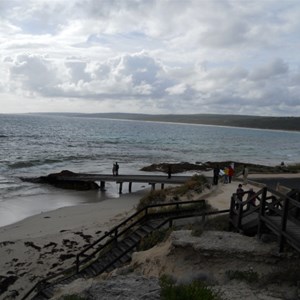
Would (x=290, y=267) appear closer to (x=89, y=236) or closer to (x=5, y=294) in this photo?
(x=5, y=294)

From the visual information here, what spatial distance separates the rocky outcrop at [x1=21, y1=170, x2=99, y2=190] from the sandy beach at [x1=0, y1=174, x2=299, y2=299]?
775 centimetres

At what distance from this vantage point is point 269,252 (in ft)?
27.7

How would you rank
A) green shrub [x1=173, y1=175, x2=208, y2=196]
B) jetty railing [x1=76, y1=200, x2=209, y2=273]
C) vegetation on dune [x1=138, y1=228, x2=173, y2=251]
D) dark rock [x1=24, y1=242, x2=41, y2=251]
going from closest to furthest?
vegetation on dune [x1=138, y1=228, x2=173, y2=251], jetty railing [x1=76, y1=200, x2=209, y2=273], dark rock [x1=24, y1=242, x2=41, y2=251], green shrub [x1=173, y1=175, x2=208, y2=196]

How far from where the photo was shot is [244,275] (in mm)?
7789

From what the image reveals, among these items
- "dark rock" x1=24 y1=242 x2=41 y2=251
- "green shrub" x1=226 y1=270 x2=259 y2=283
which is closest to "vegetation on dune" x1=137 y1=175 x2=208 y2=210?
"dark rock" x1=24 y1=242 x2=41 y2=251

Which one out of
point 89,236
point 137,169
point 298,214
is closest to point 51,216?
point 89,236

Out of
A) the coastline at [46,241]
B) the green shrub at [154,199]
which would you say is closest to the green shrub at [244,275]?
the coastline at [46,241]

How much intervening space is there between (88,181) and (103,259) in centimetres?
1974

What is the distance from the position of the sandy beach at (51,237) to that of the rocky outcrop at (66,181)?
7.75 meters

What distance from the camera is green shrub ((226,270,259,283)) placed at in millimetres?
7609

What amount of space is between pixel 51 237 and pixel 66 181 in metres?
16.1

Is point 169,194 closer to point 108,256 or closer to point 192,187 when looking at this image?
point 192,187

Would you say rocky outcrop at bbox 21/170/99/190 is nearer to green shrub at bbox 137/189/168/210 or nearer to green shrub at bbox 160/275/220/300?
green shrub at bbox 137/189/168/210

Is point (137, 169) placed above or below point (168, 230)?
below
